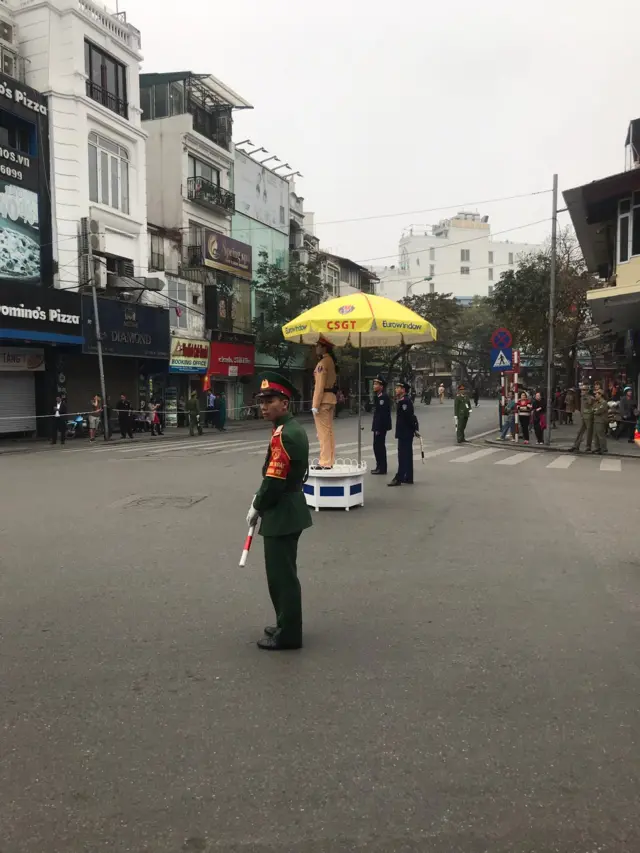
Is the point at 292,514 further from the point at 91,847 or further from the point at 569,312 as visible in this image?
the point at 569,312

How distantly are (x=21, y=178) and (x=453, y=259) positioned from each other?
250 ft

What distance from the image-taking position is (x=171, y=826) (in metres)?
2.62

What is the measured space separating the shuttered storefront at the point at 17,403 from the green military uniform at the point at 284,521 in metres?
21.0

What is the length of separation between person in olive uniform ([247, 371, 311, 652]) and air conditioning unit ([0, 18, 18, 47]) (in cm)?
2582

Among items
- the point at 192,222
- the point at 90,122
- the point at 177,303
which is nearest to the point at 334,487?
the point at 90,122

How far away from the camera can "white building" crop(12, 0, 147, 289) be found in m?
24.6

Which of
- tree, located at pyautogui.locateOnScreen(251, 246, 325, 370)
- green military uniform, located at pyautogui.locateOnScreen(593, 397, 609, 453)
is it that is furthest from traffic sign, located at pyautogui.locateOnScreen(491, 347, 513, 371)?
tree, located at pyautogui.locateOnScreen(251, 246, 325, 370)

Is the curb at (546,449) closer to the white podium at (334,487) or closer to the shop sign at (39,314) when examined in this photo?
the white podium at (334,487)

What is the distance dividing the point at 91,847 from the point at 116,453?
1639 cm

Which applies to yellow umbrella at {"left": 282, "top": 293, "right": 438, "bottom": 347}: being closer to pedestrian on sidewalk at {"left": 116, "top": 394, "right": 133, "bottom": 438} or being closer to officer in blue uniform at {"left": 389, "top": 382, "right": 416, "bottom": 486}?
officer in blue uniform at {"left": 389, "top": 382, "right": 416, "bottom": 486}

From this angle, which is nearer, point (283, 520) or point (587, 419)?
point (283, 520)

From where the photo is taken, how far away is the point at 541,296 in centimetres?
2969

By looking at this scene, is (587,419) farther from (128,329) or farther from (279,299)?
(279,299)

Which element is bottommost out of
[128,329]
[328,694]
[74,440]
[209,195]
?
[328,694]
